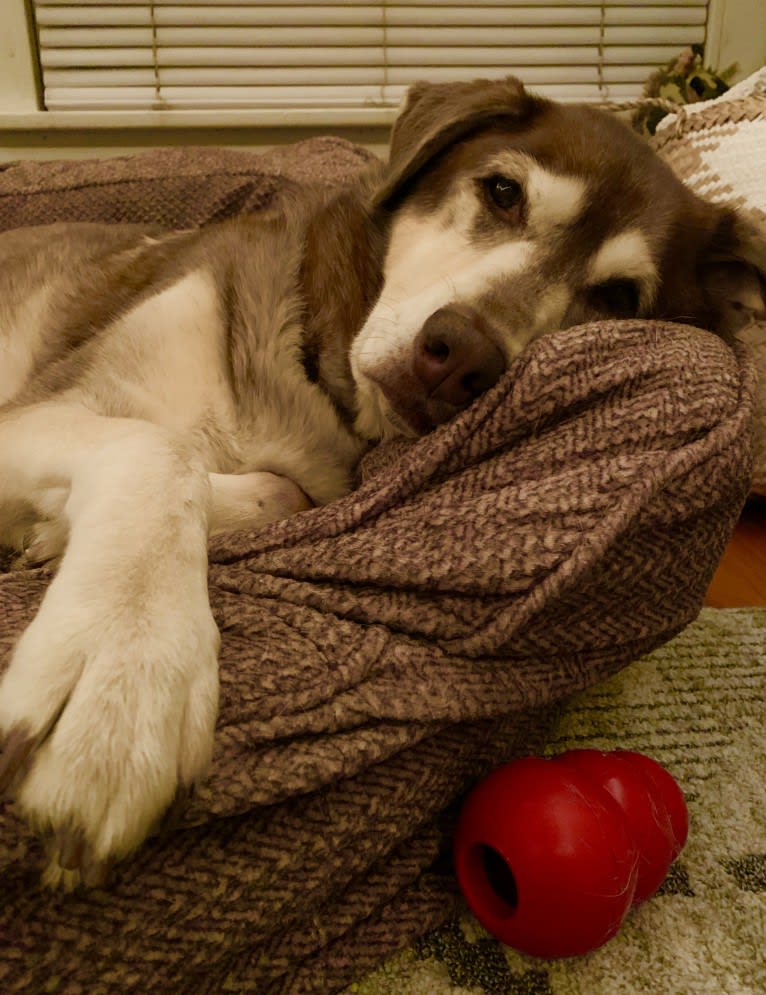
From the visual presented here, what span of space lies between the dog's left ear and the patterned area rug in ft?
2.05

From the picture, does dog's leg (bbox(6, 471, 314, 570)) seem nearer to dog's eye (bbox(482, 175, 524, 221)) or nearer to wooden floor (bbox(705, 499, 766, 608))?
dog's eye (bbox(482, 175, 524, 221))

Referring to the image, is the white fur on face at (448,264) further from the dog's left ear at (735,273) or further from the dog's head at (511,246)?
the dog's left ear at (735,273)

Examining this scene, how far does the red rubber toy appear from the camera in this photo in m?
0.79

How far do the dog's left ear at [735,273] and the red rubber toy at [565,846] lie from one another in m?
0.84

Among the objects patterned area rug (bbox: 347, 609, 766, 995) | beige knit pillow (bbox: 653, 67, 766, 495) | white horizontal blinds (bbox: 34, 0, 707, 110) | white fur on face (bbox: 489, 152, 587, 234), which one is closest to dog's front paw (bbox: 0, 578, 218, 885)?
patterned area rug (bbox: 347, 609, 766, 995)

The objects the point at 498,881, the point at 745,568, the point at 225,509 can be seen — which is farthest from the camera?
the point at 745,568

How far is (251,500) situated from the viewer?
124 cm

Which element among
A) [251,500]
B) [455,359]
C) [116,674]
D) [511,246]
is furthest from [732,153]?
[116,674]

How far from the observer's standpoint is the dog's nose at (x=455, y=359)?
1.04m

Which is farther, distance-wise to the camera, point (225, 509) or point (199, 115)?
point (199, 115)

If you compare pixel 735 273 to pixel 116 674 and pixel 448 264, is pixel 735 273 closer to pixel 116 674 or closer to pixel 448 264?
pixel 448 264

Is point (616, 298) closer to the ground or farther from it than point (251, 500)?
farther from it

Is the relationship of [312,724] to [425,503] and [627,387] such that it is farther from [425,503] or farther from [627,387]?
[627,387]

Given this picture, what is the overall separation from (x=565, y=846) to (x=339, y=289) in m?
0.98
